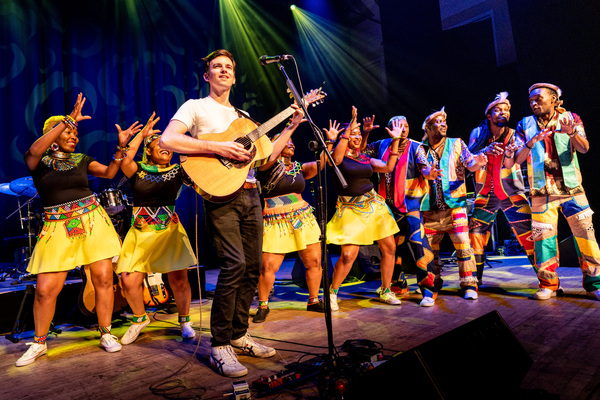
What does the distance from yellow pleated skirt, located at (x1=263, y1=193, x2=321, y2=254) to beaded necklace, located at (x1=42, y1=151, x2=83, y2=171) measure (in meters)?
1.92

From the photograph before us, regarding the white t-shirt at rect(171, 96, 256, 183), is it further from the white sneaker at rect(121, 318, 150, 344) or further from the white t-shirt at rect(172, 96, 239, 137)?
the white sneaker at rect(121, 318, 150, 344)

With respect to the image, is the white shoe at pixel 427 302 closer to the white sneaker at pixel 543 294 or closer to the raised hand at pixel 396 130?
the white sneaker at pixel 543 294

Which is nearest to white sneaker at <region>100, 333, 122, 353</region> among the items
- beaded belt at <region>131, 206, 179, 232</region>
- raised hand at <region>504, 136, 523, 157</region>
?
beaded belt at <region>131, 206, 179, 232</region>

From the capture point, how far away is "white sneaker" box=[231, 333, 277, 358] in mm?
2871

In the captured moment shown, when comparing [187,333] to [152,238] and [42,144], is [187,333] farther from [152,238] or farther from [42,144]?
[42,144]

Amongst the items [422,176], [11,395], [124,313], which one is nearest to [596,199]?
[422,176]

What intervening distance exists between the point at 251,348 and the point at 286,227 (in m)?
1.61

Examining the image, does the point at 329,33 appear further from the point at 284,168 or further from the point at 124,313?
the point at 124,313

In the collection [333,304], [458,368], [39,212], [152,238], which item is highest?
[39,212]

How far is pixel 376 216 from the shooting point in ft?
14.9

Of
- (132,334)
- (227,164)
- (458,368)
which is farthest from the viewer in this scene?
(132,334)

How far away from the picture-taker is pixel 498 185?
15.5ft

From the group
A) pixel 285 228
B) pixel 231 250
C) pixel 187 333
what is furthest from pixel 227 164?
pixel 187 333

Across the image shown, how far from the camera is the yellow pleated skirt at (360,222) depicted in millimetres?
4414
